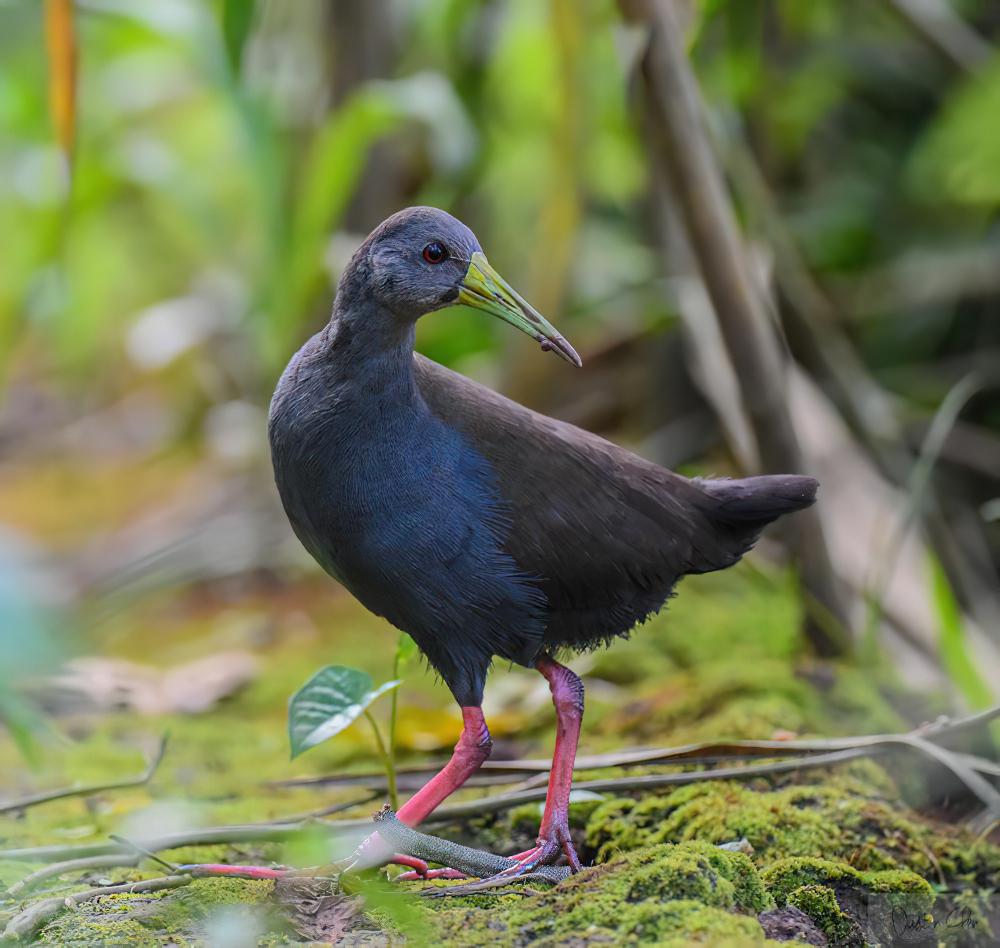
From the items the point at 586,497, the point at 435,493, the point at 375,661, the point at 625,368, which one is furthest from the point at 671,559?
the point at 625,368

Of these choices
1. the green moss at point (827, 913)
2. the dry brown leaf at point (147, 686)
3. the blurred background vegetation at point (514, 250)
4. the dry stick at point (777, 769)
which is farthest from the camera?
the blurred background vegetation at point (514, 250)

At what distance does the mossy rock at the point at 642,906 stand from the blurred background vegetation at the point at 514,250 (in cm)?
130

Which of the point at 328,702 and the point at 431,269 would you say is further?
the point at 328,702

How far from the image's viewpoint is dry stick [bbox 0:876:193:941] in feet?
7.45

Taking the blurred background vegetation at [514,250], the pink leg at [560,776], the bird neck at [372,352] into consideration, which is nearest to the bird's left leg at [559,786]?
the pink leg at [560,776]

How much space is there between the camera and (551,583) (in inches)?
105

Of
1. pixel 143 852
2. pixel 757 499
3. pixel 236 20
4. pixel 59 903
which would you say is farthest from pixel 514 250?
pixel 59 903

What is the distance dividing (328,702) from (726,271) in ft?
5.69

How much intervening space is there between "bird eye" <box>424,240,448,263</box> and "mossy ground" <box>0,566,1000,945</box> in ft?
3.58

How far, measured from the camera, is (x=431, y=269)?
251 centimetres

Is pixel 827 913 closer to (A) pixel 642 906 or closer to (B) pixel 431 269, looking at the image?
(A) pixel 642 906

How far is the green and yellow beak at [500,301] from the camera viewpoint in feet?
8.29

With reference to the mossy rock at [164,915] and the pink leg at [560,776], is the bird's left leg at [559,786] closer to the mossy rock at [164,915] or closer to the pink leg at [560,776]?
the pink leg at [560,776]

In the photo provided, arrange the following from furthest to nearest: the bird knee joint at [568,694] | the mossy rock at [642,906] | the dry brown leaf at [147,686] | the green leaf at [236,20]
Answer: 1. the dry brown leaf at [147,686]
2. the green leaf at [236,20]
3. the bird knee joint at [568,694]
4. the mossy rock at [642,906]
